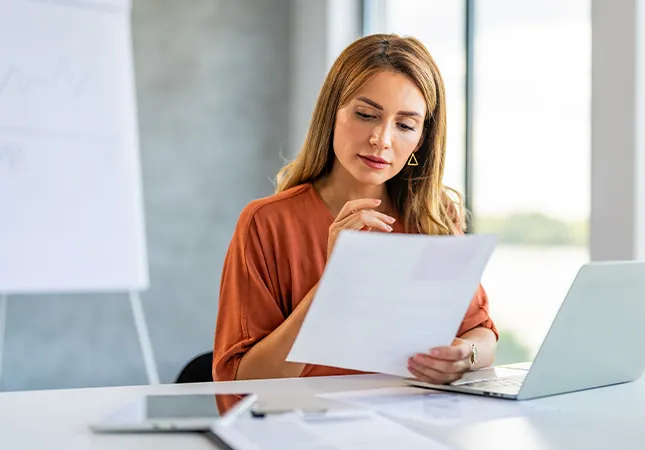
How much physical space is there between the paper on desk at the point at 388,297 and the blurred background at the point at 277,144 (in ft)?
5.65

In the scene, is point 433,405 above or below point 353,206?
below

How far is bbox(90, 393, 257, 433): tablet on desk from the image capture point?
0.90 meters

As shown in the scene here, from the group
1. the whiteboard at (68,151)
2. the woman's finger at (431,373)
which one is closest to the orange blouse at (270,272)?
the woman's finger at (431,373)

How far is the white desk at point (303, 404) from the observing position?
87cm

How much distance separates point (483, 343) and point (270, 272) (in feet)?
1.40

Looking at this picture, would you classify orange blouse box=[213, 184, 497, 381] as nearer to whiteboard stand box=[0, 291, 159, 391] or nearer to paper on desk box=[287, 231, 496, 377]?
paper on desk box=[287, 231, 496, 377]

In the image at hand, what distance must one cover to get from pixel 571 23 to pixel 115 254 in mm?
1894

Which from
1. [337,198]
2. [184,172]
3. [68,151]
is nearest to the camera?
[337,198]

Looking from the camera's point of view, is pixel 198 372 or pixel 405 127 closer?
pixel 405 127

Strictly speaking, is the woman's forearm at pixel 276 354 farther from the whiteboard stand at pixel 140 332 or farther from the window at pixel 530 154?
the whiteboard stand at pixel 140 332

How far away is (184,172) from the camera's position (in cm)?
387

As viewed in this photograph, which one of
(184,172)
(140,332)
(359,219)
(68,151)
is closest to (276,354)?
(359,219)

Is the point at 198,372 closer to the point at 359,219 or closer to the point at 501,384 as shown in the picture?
the point at 359,219

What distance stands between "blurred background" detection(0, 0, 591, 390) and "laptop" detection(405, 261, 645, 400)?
4.90ft
